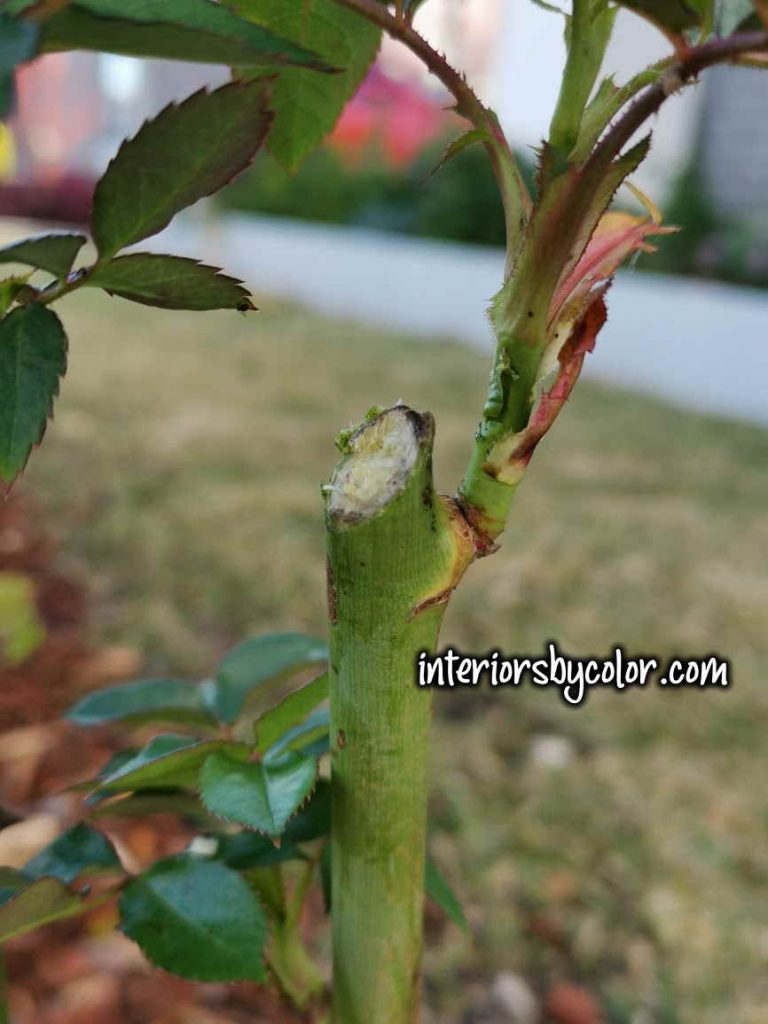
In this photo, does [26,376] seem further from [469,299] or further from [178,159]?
[469,299]

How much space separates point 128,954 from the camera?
2.18 ft

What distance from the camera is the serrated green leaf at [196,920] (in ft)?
1.07

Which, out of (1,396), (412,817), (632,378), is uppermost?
(1,396)

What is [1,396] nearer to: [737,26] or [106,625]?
[737,26]

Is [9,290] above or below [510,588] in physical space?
above

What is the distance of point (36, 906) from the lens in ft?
1.09

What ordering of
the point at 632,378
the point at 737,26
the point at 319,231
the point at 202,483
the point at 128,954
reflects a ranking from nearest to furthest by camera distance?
1. the point at 737,26
2. the point at 128,954
3. the point at 202,483
4. the point at 632,378
5. the point at 319,231

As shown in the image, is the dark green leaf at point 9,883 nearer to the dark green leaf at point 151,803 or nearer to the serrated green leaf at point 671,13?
the dark green leaf at point 151,803

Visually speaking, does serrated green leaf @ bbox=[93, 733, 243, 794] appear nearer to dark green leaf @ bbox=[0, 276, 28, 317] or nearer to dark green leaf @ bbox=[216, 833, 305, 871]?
dark green leaf @ bbox=[216, 833, 305, 871]

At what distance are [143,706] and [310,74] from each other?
0.85ft

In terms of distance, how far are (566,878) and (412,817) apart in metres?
0.50

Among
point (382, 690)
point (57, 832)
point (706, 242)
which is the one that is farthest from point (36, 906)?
point (706, 242)

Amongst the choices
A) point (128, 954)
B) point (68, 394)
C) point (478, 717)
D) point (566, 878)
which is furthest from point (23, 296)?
point (68, 394)

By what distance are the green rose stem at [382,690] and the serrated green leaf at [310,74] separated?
11 centimetres
